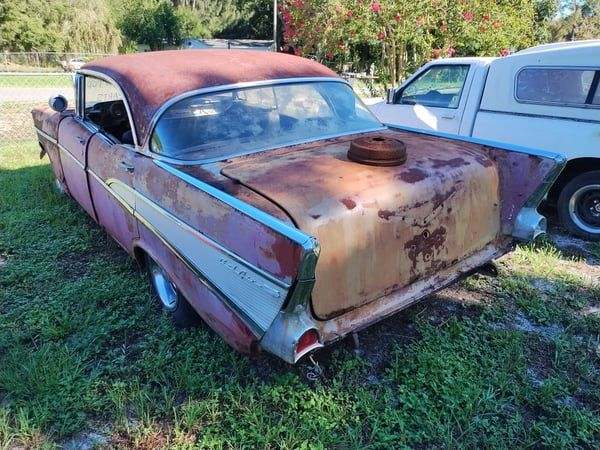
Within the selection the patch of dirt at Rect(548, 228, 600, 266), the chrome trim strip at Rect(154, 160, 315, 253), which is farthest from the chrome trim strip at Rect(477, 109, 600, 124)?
the chrome trim strip at Rect(154, 160, 315, 253)

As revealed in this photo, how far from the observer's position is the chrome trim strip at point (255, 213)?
1.89m

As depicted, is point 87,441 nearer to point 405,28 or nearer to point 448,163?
point 448,163

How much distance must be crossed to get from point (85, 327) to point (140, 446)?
1134 mm

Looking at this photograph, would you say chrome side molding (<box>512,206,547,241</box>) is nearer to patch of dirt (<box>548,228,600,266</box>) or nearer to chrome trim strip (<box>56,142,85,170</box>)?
patch of dirt (<box>548,228,600,266</box>)

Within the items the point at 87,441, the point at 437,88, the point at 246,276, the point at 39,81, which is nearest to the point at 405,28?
the point at 437,88

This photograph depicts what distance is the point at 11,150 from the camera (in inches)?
311

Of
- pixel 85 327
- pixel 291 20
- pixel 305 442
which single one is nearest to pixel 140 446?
pixel 305 442

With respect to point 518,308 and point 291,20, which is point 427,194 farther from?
point 291,20

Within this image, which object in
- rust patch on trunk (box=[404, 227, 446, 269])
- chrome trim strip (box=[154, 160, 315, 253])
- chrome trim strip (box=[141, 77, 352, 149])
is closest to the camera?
chrome trim strip (box=[154, 160, 315, 253])

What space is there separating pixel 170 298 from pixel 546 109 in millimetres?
3998

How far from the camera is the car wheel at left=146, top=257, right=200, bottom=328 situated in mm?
2953

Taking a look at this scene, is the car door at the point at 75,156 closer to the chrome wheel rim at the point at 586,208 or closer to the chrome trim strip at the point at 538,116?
the chrome trim strip at the point at 538,116

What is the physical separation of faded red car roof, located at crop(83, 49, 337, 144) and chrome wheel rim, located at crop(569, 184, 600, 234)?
2.72 metres

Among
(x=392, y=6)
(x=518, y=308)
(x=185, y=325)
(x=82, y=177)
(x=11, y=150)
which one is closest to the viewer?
(x=185, y=325)
